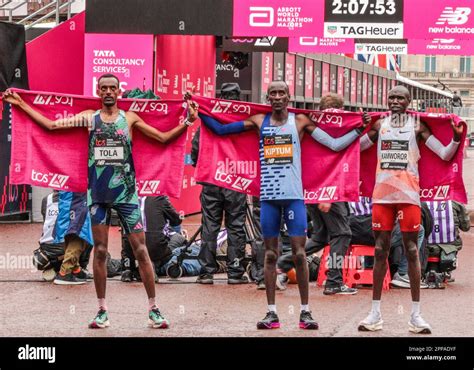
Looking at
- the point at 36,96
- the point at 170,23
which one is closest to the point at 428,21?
the point at 170,23

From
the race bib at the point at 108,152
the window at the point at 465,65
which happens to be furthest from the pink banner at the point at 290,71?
the window at the point at 465,65

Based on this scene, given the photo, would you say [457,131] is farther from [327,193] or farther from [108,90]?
[108,90]

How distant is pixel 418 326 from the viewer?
9305 millimetres

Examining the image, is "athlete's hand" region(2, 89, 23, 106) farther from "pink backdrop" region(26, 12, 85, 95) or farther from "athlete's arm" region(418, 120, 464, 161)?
"pink backdrop" region(26, 12, 85, 95)

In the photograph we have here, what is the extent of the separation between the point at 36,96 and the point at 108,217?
4.77 feet

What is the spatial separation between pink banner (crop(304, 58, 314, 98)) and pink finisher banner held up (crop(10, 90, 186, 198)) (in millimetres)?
18174

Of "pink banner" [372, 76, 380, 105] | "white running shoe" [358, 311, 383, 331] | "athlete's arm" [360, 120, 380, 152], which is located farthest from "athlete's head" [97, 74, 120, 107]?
"pink banner" [372, 76, 380, 105]

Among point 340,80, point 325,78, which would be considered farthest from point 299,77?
point 340,80

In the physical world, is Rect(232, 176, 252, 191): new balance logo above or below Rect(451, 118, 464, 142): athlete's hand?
below

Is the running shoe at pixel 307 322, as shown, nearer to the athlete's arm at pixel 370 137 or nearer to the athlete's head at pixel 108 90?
the athlete's arm at pixel 370 137

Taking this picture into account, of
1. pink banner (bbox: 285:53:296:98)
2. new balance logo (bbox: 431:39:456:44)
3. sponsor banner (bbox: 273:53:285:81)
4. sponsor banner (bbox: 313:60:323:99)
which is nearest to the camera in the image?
new balance logo (bbox: 431:39:456:44)

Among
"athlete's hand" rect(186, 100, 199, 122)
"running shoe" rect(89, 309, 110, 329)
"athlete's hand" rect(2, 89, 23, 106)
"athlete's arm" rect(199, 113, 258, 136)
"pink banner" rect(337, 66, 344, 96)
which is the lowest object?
"running shoe" rect(89, 309, 110, 329)

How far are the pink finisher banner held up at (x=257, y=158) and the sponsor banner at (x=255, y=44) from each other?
361 inches

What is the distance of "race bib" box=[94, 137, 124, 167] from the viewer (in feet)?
31.2
